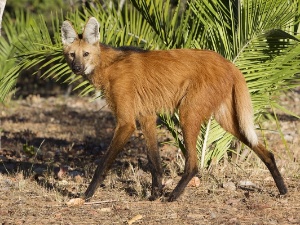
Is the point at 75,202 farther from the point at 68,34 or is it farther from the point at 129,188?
the point at 68,34

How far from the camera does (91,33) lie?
16.6 ft

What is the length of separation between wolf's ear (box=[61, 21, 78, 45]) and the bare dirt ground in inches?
52.0

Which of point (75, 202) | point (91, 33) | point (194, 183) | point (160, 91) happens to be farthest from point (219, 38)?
point (75, 202)

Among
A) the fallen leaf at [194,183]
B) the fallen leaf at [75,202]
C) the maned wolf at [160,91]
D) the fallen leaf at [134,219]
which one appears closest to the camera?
the fallen leaf at [134,219]

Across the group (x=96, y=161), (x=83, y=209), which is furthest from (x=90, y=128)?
(x=83, y=209)

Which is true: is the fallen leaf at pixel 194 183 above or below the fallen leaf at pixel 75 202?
above

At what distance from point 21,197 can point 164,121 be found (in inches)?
63.6

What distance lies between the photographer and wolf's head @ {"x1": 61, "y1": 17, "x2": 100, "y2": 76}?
5.01m

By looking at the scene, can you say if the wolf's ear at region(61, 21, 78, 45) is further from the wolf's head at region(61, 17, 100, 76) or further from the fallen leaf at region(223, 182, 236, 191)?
the fallen leaf at region(223, 182, 236, 191)

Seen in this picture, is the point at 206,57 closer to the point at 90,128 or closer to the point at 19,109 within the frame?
the point at 90,128

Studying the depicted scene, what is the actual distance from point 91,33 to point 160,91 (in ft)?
2.56

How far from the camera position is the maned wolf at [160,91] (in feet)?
15.7

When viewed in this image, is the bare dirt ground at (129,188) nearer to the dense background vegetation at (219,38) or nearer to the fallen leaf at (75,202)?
the fallen leaf at (75,202)

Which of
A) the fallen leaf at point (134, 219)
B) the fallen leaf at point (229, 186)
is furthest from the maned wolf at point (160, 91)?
the fallen leaf at point (134, 219)
